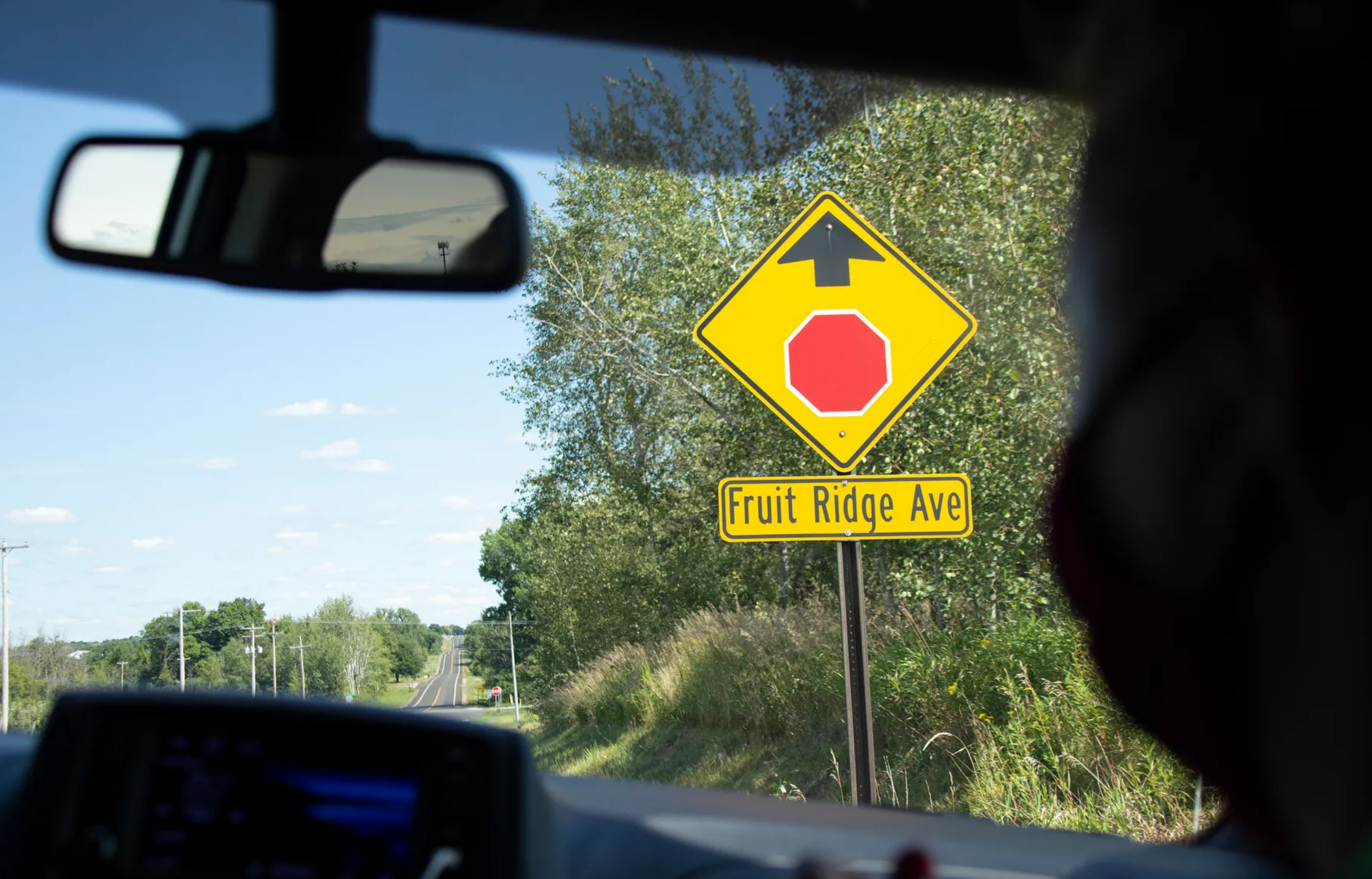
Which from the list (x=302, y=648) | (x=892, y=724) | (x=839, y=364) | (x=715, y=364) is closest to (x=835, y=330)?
(x=839, y=364)

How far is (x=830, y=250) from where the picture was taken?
5.88 metres

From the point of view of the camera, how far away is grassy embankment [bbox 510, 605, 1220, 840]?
18.3ft

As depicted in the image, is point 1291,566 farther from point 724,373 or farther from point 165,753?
point 724,373

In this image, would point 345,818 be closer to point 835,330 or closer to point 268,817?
point 268,817

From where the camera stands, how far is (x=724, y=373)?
14.2 meters

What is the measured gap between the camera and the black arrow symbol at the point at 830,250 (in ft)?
19.2

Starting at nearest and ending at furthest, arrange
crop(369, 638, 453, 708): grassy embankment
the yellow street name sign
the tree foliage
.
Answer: the tree foliage, crop(369, 638, 453, 708): grassy embankment, the yellow street name sign

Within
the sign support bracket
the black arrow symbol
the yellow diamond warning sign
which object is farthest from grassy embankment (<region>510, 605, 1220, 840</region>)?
the black arrow symbol

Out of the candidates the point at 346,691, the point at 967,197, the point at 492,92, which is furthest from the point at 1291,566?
the point at 967,197

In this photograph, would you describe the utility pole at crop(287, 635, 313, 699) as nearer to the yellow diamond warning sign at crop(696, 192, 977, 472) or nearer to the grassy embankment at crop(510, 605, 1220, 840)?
the grassy embankment at crop(510, 605, 1220, 840)

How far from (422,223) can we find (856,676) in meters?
3.54

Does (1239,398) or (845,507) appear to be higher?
(845,507)

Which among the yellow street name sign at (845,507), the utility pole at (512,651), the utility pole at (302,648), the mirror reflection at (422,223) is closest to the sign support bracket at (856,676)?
the yellow street name sign at (845,507)

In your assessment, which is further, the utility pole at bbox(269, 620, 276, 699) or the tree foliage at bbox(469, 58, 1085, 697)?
the utility pole at bbox(269, 620, 276, 699)
